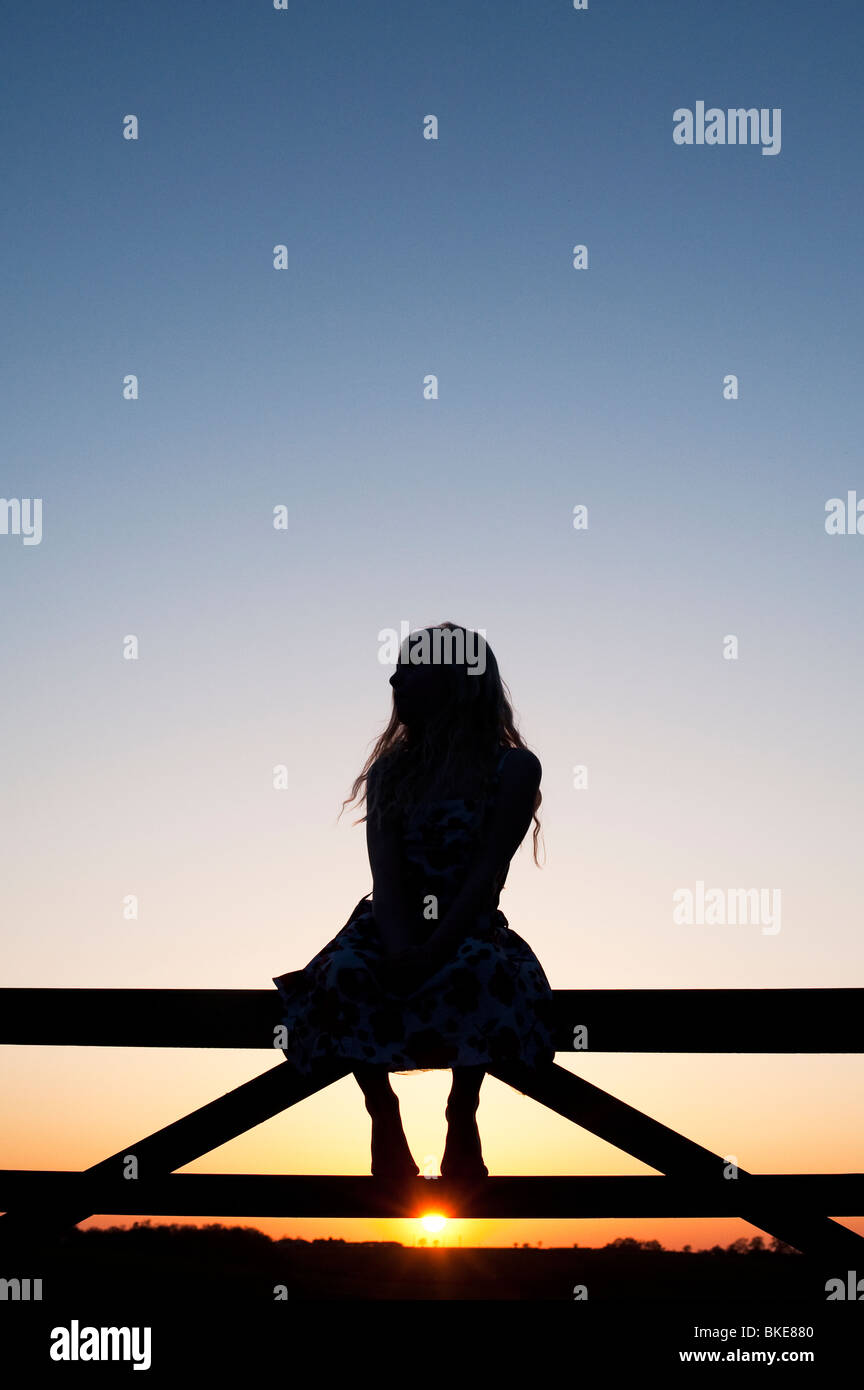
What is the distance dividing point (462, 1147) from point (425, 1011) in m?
0.37

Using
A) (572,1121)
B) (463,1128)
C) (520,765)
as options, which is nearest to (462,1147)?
(463,1128)

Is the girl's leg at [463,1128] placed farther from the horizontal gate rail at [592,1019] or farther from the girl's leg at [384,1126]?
the horizontal gate rail at [592,1019]

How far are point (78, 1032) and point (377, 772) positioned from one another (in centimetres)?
120

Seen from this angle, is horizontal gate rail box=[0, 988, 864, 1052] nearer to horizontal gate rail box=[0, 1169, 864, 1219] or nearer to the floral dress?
the floral dress

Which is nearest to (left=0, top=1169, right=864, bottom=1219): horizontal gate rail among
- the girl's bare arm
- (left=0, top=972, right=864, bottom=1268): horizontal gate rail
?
(left=0, top=972, right=864, bottom=1268): horizontal gate rail

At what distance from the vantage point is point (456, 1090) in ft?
9.46

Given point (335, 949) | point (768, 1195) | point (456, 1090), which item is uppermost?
point (335, 949)

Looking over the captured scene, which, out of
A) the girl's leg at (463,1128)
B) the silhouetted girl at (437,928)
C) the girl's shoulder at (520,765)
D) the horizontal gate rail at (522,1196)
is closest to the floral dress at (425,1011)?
the silhouetted girl at (437,928)

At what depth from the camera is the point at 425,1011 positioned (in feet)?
9.34

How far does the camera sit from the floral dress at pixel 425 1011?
108 inches

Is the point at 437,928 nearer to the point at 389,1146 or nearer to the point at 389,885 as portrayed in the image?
the point at 389,885
